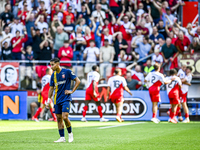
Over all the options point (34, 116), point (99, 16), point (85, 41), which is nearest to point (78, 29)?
point (85, 41)

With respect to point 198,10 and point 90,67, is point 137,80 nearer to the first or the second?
point 90,67

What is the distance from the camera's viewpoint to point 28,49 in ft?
59.5

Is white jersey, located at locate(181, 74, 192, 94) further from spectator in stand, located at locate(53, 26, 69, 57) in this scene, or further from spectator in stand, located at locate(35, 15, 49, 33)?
spectator in stand, located at locate(35, 15, 49, 33)

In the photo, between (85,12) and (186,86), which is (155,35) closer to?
(186,86)

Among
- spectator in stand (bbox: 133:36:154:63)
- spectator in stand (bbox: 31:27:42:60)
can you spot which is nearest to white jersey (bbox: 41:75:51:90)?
spectator in stand (bbox: 31:27:42:60)

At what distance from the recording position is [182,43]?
1686 cm

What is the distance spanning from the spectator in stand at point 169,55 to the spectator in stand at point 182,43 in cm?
19

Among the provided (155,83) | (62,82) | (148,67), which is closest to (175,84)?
(155,83)

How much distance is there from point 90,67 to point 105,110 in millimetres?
2066

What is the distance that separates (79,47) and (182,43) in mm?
4945

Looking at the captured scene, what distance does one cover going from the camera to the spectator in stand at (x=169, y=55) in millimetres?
16906

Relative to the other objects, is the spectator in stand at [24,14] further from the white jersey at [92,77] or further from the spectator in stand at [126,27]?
the white jersey at [92,77]

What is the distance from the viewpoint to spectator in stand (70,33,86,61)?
1816cm

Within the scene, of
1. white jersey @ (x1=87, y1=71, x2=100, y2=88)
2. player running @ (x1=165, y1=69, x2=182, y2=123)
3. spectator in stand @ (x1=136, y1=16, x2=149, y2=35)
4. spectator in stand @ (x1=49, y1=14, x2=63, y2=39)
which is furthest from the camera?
spectator in stand @ (x1=49, y1=14, x2=63, y2=39)
